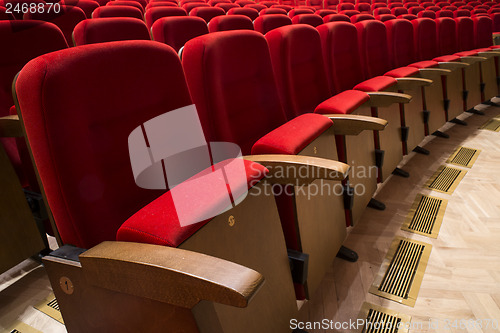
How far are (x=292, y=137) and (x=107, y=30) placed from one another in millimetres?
268

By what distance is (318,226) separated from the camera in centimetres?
27

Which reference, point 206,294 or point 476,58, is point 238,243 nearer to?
point 206,294

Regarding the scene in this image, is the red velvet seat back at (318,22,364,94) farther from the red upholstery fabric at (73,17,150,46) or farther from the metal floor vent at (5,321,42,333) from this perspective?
the metal floor vent at (5,321,42,333)

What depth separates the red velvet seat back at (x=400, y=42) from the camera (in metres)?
0.63

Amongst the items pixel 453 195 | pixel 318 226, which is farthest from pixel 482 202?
pixel 318 226

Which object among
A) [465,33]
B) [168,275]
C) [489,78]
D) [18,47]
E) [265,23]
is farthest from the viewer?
[465,33]

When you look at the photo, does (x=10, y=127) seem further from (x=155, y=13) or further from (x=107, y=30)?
(x=155, y=13)

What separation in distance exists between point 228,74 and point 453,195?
0.36 meters

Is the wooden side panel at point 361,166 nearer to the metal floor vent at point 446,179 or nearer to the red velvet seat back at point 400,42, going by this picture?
the metal floor vent at point 446,179

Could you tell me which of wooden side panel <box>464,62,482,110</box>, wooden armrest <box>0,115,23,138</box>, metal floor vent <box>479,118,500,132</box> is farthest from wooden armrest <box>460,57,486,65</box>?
wooden armrest <box>0,115,23,138</box>

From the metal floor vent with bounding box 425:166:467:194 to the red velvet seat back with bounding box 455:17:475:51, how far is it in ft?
1.74

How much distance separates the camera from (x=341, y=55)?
18.4 inches

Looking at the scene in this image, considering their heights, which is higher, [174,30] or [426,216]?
[174,30]

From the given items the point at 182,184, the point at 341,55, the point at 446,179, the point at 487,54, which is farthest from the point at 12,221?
the point at 487,54
